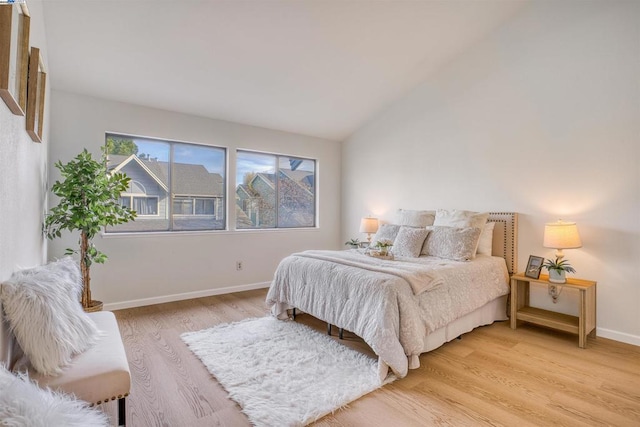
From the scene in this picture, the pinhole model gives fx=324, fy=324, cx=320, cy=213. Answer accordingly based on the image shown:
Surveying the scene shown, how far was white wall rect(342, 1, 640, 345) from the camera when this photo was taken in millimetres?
2861

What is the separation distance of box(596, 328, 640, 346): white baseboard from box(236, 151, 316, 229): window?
3.76 m

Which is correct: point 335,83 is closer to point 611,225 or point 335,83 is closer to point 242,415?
point 611,225

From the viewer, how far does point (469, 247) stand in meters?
3.24

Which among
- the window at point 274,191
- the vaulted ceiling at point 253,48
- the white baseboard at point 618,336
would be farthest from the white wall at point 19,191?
the white baseboard at point 618,336

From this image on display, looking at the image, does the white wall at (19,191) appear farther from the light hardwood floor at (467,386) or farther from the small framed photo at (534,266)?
the small framed photo at (534,266)

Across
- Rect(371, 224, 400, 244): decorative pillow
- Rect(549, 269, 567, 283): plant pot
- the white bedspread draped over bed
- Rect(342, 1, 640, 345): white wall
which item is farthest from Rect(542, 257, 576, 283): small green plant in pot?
Rect(371, 224, 400, 244): decorative pillow

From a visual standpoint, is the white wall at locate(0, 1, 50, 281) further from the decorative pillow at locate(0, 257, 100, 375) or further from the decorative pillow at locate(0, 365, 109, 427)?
the decorative pillow at locate(0, 365, 109, 427)

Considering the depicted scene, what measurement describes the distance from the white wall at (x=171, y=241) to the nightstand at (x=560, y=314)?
2.95 meters

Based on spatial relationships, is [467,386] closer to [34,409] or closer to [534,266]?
[534,266]

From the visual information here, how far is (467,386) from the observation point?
2129mm

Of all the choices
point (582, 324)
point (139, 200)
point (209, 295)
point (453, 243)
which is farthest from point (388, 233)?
point (139, 200)

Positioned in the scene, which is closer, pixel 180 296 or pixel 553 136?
pixel 553 136

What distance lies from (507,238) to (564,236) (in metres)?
0.63

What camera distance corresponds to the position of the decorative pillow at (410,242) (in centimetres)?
348
